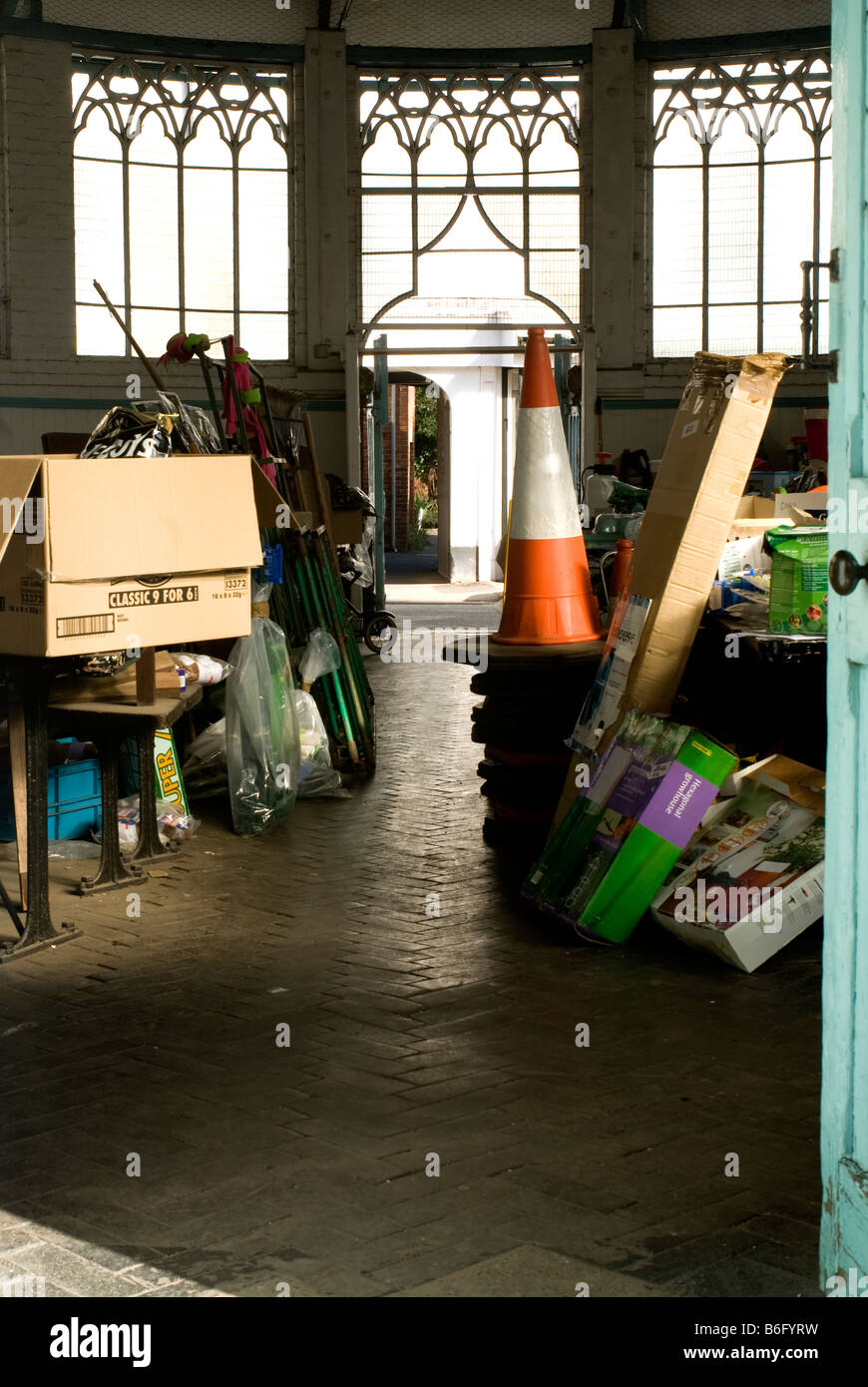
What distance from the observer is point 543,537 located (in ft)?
19.1

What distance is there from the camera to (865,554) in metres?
2.26

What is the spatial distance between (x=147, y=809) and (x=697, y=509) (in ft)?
7.90

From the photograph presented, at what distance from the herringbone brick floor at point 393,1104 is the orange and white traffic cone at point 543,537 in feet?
3.72

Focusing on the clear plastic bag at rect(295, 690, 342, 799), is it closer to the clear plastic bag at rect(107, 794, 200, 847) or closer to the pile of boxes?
the clear plastic bag at rect(107, 794, 200, 847)

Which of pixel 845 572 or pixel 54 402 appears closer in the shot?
pixel 845 572

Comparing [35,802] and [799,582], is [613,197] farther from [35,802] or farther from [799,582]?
[35,802]

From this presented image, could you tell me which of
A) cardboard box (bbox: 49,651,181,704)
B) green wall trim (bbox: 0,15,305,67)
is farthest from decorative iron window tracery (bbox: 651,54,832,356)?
cardboard box (bbox: 49,651,181,704)

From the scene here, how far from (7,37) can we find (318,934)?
435 inches

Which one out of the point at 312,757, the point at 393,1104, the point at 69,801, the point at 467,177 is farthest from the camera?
the point at 467,177

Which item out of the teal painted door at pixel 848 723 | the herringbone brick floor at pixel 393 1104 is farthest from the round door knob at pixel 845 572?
the herringbone brick floor at pixel 393 1104

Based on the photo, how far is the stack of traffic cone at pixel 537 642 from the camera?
18.5ft

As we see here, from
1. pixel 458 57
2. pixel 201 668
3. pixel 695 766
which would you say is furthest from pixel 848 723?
pixel 458 57

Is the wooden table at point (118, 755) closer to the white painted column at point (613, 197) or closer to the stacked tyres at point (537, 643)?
the stacked tyres at point (537, 643)
